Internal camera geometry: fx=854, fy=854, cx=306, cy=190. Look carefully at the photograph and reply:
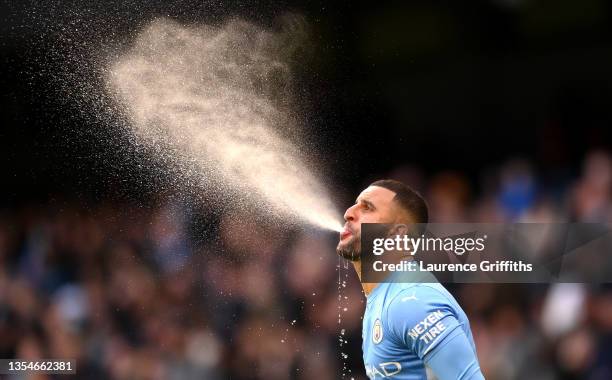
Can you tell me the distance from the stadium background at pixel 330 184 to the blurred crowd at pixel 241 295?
0.4 inches

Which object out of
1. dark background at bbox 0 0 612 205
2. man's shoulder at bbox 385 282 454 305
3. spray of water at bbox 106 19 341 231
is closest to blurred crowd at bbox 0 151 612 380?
dark background at bbox 0 0 612 205

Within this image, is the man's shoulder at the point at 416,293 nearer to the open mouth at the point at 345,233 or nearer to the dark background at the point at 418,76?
the open mouth at the point at 345,233

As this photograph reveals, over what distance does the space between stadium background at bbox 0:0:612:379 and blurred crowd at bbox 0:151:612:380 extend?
0.01 m

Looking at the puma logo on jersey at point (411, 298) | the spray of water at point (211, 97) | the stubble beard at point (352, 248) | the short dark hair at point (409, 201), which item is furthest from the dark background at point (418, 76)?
the puma logo on jersey at point (411, 298)

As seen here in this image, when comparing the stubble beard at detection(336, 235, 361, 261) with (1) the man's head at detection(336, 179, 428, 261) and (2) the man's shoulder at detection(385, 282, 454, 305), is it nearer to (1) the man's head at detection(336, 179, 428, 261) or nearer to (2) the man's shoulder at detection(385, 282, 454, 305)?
(1) the man's head at detection(336, 179, 428, 261)

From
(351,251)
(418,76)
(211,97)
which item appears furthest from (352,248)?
(418,76)

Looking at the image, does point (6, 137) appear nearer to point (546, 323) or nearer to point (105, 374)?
point (105, 374)

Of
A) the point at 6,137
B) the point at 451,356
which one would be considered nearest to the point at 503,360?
the point at 451,356

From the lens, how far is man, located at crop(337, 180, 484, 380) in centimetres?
229

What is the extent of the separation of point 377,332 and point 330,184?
1567 mm

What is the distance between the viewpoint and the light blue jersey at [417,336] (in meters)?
2.29

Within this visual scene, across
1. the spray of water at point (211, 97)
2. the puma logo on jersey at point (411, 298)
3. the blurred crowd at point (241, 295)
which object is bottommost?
the puma logo on jersey at point (411, 298)

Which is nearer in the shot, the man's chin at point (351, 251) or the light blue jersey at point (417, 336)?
the light blue jersey at point (417, 336)

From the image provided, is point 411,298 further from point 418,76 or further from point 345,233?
point 418,76
